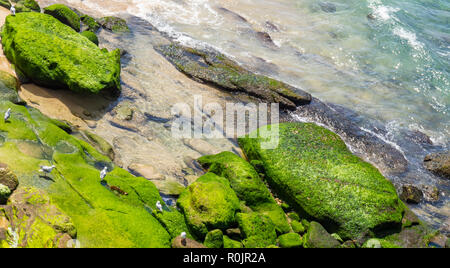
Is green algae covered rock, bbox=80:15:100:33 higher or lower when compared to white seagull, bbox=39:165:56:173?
higher

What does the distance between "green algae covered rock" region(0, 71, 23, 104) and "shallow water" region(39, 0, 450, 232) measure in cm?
255

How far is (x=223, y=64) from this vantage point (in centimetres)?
1675

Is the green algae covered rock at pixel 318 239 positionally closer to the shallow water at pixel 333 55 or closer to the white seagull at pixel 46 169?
the shallow water at pixel 333 55

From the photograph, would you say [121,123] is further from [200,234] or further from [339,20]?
[339,20]

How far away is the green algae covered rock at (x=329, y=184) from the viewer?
10022 millimetres

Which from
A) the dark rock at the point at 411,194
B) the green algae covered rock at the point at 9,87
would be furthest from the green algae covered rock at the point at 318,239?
the green algae covered rock at the point at 9,87

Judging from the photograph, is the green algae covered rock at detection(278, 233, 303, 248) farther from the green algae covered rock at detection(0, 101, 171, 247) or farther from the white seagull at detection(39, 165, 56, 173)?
the white seagull at detection(39, 165, 56, 173)

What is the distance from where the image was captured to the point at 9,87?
34.3 ft

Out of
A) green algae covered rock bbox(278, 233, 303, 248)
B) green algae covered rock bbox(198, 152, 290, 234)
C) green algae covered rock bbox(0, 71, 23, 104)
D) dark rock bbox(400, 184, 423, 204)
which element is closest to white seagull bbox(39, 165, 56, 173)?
green algae covered rock bbox(0, 71, 23, 104)

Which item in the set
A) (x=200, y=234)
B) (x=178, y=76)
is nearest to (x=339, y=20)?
(x=178, y=76)

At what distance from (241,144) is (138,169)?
157 inches

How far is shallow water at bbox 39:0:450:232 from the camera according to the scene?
14.1 m

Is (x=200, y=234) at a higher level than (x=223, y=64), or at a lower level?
lower

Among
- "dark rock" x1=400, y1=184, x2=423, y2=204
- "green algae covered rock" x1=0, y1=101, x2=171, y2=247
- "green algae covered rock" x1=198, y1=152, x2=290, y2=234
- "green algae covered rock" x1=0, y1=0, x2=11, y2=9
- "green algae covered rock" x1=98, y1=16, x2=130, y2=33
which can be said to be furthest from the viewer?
"green algae covered rock" x1=98, y1=16, x2=130, y2=33
